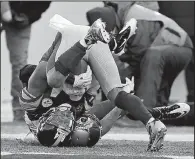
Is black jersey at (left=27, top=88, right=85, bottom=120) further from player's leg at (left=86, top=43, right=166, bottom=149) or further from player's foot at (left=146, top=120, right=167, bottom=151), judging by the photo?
player's foot at (left=146, top=120, right=167, bottom=151)

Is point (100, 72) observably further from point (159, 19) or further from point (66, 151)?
point (159, 19)

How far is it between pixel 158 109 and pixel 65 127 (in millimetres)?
542

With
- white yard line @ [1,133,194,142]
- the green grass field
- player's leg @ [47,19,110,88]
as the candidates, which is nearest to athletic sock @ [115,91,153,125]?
the green grass field

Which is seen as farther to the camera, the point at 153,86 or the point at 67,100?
the point at 153,86

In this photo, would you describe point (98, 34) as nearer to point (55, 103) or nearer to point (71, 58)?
point (71, 58)

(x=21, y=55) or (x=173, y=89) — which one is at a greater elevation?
(x=21, y=55)

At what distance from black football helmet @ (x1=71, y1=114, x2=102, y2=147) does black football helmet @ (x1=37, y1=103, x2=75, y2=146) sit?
0.05m

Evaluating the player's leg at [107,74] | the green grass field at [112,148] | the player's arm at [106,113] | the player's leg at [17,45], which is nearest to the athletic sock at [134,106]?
the player's leg at [107,74]

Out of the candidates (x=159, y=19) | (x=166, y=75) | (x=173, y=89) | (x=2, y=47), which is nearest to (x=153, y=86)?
(x=166, y=75)

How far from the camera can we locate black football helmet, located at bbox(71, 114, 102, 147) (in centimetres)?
450

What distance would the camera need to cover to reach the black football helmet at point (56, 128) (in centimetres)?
444

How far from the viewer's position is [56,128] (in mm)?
4438

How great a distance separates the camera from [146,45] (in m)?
6.87

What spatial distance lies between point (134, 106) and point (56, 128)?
22.3 inches
